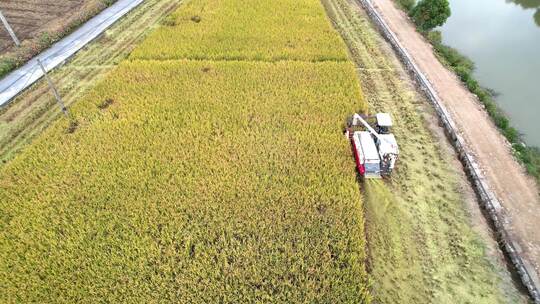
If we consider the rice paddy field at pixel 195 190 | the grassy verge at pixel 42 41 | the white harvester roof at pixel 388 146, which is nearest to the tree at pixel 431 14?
the rice paddy field at pixel 195 190

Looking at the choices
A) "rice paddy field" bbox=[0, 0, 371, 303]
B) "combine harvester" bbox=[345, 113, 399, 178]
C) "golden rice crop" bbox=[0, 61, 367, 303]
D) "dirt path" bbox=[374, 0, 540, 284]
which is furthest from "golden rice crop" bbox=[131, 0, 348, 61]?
"combine harvester" bbox=[345, 113, 399, 178]

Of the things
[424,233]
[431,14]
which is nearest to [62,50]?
[424,233]

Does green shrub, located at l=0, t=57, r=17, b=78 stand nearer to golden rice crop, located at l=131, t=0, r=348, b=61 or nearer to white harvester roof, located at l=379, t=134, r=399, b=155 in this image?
golden rice crop, located at l=131, t=0, r=348, b=61

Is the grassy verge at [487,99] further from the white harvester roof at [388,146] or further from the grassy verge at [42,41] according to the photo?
the grassy verge at [42,41]

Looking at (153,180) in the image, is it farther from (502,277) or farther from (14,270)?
(502,277)

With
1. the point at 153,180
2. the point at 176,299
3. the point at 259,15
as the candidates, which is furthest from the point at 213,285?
the point at 259,15
